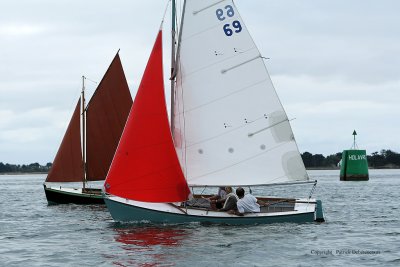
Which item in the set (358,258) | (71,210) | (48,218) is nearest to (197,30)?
(358,258)

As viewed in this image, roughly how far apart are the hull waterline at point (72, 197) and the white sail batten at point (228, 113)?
66.3 feet

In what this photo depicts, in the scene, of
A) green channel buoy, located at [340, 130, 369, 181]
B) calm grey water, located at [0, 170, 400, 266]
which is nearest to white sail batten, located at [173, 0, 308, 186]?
calm grey water, located at [0, 170, 400, 266]

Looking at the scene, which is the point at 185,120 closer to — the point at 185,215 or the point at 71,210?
the point at 185,215

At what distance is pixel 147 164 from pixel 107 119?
24176mm

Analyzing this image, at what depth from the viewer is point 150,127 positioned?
2923 cm

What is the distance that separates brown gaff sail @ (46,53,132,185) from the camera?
2061 inches

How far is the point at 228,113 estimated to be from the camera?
30328mm

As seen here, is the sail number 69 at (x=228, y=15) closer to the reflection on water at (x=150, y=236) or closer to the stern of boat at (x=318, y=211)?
the stern of boat at (x=318, y=211)

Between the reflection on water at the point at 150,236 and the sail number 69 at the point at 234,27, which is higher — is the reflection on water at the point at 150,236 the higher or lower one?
the lower one

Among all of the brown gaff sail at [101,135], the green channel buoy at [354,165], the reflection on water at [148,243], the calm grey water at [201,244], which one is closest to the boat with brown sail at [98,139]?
the brown gaff sail at [101,135]

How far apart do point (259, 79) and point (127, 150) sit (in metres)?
6.14

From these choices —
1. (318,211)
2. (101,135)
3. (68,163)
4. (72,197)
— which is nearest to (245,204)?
(318,211)

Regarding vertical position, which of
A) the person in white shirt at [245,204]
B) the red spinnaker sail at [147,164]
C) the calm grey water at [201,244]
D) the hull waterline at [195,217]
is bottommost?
the calm grey water at [201,244]

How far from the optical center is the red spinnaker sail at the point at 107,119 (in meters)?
52.3
